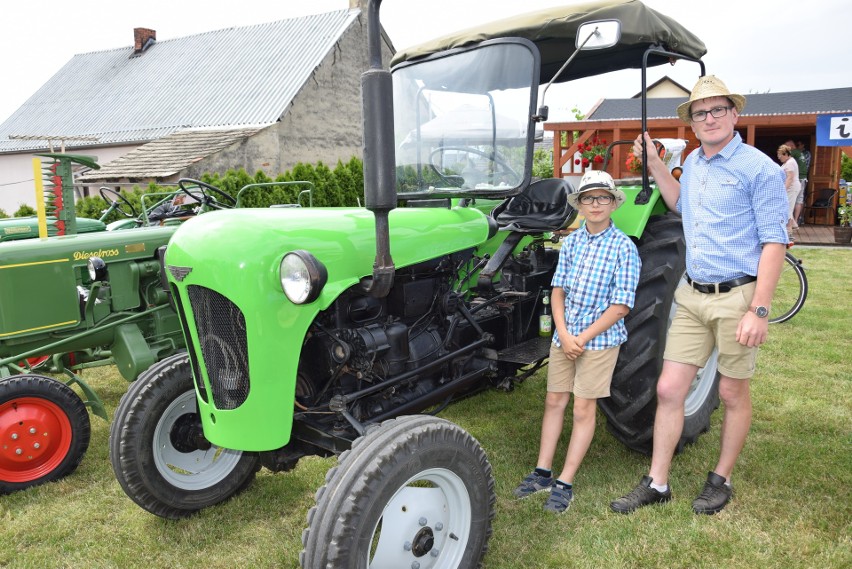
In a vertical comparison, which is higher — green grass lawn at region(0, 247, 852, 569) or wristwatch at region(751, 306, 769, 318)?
wristwatch at region(751, 306, 769, 318)

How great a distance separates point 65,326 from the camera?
4.11 metres

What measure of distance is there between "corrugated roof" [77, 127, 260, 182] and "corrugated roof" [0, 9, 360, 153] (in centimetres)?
93

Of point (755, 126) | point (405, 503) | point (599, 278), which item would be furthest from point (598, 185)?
point (755, 126)

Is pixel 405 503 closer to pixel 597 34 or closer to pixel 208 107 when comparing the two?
pixel 597 34

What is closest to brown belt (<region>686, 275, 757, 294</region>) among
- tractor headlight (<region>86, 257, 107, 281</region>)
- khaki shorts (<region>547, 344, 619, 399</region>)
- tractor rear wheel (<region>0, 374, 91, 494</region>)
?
khaki shorts (<region>547, 344, 619, 399</region>)

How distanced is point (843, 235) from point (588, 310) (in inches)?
456

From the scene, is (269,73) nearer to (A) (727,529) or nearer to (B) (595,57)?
(B) (595,57)

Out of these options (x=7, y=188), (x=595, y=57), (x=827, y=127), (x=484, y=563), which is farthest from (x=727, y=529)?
(x=7, y=188)

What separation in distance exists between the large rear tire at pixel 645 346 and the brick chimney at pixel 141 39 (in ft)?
89.8

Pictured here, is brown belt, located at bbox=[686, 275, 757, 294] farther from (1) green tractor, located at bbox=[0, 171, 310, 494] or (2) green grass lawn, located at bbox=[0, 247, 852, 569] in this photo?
(1) green tractor, located at bbox=[0, 171, 310, 494]

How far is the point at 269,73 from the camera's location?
20.2 m

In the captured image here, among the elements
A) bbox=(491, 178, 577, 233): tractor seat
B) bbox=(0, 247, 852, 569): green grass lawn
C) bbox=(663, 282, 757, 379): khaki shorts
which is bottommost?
bbox=(0, 247, 852, 569): green grass lawn

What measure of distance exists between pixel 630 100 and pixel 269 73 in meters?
11.0

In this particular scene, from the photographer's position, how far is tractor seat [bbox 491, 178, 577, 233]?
3297 millimetres
